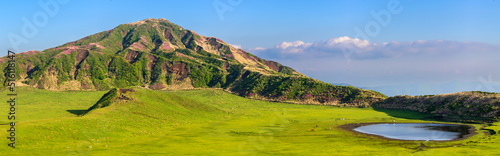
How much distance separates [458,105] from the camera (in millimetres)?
129250

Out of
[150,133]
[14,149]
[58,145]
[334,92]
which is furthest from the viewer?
[334,92]

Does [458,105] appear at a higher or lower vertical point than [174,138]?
higher

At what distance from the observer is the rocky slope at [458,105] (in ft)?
389

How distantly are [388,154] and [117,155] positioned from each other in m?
43.8

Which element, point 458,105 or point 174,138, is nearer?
point 174,138

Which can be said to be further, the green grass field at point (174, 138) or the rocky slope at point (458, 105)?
the rocky slope at point (458, 105)

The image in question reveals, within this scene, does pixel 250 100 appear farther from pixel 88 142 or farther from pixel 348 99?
pixel 88 142

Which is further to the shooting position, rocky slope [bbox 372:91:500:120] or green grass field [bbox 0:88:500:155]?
rocky slope [bbox 372:91:500:120]

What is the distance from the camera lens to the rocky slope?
118 meters

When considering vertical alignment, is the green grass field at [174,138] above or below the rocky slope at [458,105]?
below

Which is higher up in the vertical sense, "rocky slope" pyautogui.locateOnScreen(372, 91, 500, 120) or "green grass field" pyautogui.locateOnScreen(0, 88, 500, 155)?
"rocky slope" pyautogui.locateOnScreen(372, 91, 500, 120)

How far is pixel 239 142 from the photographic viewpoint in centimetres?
6906

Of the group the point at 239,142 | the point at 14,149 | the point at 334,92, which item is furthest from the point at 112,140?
the point at 334,92

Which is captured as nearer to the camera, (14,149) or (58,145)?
(14,149)
